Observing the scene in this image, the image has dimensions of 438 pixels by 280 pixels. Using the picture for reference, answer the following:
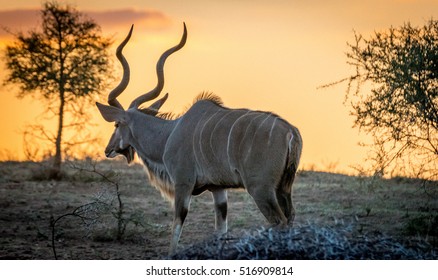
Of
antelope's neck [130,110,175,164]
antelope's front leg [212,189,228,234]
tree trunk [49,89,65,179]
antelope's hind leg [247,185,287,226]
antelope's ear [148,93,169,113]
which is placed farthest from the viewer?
tree trunk [49,89,65,179]

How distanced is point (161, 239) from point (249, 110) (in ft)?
5.65

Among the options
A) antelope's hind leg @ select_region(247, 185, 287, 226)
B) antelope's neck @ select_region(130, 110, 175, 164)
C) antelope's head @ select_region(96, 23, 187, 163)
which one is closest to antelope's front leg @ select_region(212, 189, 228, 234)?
antelope's neck @ select_region(130, 110, 175, 164)

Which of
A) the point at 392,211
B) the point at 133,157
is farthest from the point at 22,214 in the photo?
the point at 392,211

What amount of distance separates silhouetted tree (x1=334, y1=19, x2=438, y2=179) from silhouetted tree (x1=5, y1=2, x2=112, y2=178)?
4.66m

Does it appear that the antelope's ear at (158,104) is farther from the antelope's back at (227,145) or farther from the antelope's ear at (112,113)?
the antelope's back at (227,145)

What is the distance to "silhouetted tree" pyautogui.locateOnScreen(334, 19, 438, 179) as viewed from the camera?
8.80 metres

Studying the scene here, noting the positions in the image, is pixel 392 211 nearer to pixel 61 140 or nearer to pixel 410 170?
pixel 410 170

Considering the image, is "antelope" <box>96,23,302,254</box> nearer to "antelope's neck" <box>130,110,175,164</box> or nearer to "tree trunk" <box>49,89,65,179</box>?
"antelope's neck" <box>130,110,175,164</box>

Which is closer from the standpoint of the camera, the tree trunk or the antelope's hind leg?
the antelope's hind leg

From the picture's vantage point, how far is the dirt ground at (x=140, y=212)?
27.2 feet

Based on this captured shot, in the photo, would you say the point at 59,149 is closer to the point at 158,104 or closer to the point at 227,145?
the point at 158,104

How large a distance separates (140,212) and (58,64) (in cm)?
351

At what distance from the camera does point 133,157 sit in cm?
859

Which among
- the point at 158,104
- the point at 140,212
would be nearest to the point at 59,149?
the point at 140,212
